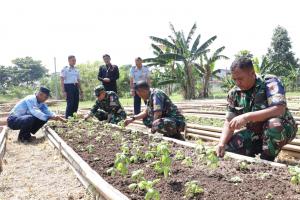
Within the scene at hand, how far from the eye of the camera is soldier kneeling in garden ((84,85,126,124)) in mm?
6949

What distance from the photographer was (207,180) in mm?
2867

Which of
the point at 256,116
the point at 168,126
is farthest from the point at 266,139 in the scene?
the point at 168,126

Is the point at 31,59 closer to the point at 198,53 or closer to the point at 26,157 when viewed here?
the point at 198,53

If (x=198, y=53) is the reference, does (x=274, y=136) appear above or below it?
below

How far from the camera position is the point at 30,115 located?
6.75 metres

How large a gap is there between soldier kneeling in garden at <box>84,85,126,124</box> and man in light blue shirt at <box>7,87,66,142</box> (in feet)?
2.78

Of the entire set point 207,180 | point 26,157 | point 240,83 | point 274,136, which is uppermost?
point 240,83

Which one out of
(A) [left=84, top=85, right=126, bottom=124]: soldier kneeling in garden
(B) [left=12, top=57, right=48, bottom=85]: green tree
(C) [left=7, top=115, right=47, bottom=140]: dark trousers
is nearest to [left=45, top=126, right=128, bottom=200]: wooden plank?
(C) [left=7, top=115, right=47, bottom=140]: dark trousers

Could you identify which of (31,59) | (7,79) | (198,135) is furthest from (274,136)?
(31,59)

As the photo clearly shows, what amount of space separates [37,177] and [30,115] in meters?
2.70

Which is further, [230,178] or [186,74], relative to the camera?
[186,74]

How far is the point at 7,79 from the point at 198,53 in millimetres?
32173

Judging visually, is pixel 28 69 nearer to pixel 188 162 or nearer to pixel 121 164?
pixel 188 162

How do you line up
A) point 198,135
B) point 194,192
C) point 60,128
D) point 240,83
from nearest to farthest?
point 194,192 → point 240,83 → point 198,135 → point 60,128
